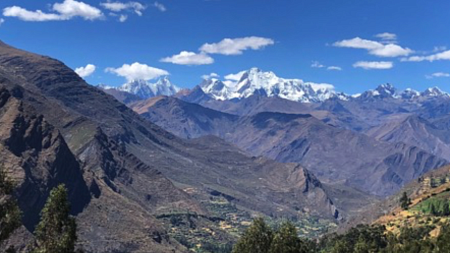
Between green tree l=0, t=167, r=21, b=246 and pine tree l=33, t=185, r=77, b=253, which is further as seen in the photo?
pine tree l=33, t=185, r=77, b=253

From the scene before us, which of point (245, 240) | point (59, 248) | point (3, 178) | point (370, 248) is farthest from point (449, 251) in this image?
point (3, 178)

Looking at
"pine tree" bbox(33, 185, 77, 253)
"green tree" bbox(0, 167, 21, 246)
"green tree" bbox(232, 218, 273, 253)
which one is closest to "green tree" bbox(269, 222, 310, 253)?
"green tree" bbox(232, 218, 273, 253)

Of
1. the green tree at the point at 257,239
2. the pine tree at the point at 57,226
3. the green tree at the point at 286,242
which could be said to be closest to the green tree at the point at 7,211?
the pine tree at the point at 57,226

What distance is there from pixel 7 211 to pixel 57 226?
8022 mm

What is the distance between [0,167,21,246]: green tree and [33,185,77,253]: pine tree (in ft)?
15.8

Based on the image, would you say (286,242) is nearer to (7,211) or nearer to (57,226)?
(57,226)

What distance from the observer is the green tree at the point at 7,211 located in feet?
217

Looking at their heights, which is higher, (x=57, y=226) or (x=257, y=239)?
(x=57, y=226)

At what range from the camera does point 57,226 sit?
240 ft

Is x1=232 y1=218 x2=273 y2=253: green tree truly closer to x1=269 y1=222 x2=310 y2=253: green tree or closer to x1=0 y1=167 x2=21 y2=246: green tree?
x1=269 y1=222 x2=310 y2=253: green tree

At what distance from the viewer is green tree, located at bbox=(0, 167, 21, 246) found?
66.1 meters

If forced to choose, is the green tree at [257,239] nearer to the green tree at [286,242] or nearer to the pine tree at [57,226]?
the green tree at [286,242]

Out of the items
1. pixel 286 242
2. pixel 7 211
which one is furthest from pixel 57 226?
pixel 286 242

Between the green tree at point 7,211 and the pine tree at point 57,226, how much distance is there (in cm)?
482
